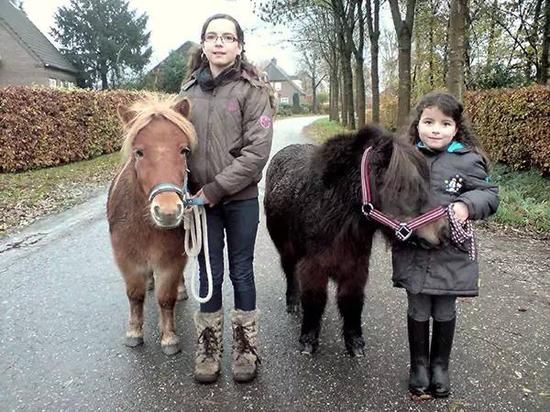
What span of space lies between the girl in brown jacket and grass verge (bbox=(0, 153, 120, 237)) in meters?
4.78

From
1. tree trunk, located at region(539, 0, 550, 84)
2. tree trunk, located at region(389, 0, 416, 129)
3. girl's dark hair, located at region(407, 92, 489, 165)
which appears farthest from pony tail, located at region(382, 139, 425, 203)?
tree trunk, located at region(539, 0, 550, 84)

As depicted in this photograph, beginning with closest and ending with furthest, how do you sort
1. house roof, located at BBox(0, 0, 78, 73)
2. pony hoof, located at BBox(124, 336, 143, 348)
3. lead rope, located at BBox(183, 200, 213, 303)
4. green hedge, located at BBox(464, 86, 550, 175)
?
lead rope, located at BBox(183, 200, 213, 303)
pony hoof, located at BBox(124, 336, 143, 348)
green hedge, located at BBox(464, 86, 550, 175)
house roof, located at BBox(0, 0, 78, 73)

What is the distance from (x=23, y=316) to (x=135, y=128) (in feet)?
7.51

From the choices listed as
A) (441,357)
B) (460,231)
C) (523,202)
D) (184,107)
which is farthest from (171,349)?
(523,202)

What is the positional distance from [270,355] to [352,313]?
672 mm

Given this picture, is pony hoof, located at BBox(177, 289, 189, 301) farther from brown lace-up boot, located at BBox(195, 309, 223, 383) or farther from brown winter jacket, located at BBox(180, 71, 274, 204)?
brown winter jacket, located at BBox(180, 71, 274, 204)

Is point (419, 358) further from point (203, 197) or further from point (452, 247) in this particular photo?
point (203, 197)

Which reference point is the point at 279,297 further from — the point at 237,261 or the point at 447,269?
the point at 447,269

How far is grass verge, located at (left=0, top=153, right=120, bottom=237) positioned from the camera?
7341mm

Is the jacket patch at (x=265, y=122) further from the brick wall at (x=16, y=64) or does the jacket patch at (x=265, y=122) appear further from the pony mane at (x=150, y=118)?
the brick wall at (x=16, y=64)

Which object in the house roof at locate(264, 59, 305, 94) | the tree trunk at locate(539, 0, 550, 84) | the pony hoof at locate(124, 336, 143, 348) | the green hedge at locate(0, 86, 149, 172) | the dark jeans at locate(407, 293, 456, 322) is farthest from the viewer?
the house roof at locate(264, 59, 305, 94)

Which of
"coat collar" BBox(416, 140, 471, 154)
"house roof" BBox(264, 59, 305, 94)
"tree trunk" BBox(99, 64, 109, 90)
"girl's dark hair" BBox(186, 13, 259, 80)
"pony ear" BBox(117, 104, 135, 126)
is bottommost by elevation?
"coat collar" BBox(416, 140, 471, 154)

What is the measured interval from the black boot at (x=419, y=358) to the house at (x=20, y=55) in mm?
32467

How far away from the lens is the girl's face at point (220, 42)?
2605 mm
